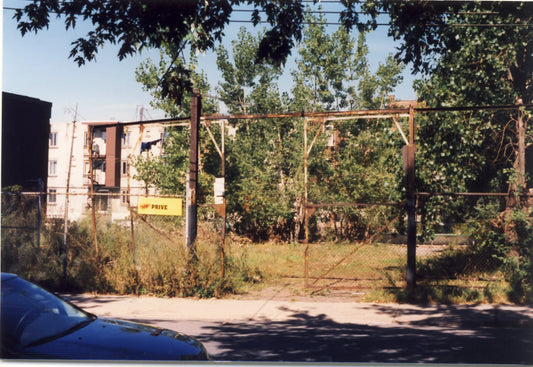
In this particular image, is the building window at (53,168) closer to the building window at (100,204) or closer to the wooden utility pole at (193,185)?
the building window at (100,204)

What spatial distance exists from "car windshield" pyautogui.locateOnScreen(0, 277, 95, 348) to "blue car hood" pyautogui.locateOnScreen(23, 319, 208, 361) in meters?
0.11

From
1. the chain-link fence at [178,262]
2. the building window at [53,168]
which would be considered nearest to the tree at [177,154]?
the chain-link fence at [178,262]

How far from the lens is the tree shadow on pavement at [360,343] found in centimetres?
638

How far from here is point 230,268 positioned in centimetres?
1177

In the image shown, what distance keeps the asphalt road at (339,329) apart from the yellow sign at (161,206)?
198 centimetres

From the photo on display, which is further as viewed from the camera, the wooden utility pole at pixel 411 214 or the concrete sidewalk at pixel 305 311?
the wooden utility pole at pixel 411 214

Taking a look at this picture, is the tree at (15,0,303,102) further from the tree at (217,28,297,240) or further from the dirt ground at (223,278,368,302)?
the tree at (217,28,297,240)

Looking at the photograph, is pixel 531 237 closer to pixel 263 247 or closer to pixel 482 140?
pixel 482 140

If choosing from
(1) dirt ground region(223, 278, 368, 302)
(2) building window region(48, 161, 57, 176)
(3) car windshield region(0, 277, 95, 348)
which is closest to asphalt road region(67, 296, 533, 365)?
(1) dirt ground region(223, 278, 368, 302)

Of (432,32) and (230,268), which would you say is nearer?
(432,32)

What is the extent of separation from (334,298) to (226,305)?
244 centimetres

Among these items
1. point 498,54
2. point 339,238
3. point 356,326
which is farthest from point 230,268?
point 339,238

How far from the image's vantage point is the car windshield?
4.26 m

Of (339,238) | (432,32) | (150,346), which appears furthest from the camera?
(339,238)
